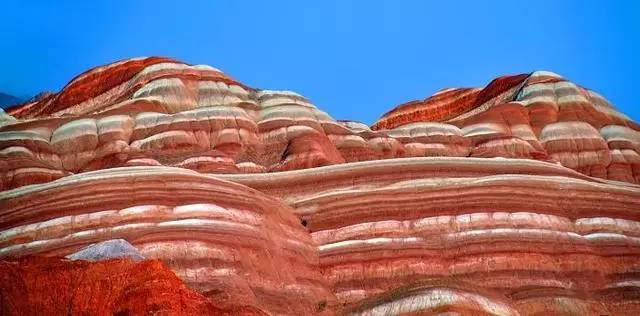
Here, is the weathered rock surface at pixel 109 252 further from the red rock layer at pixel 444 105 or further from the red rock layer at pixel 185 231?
the red rock layer at pixel 444 105

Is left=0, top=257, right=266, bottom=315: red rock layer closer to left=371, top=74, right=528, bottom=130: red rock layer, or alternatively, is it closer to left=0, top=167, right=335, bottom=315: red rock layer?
left=0, top=167, right=335, bottom=315: red rock layer

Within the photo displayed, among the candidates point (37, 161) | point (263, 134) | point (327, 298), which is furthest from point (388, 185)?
point (37, 161)

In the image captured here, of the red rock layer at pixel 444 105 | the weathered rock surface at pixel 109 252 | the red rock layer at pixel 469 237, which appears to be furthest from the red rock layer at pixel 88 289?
the red rock layer at pixel 444 105

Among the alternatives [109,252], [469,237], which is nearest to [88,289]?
[109,252]

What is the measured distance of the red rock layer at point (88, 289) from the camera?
15930 mm

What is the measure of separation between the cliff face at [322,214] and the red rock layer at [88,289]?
2.52 meters

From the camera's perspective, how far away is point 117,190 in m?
23.3

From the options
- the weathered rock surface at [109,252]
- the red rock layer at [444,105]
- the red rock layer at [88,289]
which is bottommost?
the red rock layer at [88,289]

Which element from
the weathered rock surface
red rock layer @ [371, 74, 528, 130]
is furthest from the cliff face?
red rock layer @ [371, 74, 528, 130]

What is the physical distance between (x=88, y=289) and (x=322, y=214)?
11313mm

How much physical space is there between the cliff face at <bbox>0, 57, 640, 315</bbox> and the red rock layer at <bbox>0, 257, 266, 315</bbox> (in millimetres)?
2522

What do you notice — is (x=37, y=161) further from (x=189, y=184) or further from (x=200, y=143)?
(x=189, y=184)

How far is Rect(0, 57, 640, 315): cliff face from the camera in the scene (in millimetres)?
21375

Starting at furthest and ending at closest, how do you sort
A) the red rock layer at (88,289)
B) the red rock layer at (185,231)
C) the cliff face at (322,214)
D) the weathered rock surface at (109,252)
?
the cliff face at (322,214) < the red rock layer at (185,231) < the weathered rock surface at (109,252) < the red rock layer at (88,289)
